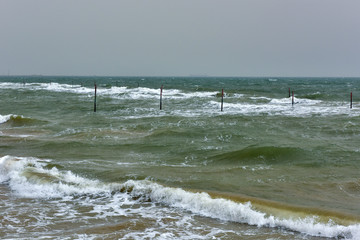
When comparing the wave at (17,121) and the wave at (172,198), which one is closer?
the wave at (172,198)

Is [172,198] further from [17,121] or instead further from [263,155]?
[17,121]

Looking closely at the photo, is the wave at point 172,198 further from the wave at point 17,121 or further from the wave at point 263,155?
the wave at point 17,121

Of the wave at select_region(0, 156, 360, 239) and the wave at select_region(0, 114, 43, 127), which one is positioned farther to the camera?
the wave at select_region(0, 114, 43, 127)

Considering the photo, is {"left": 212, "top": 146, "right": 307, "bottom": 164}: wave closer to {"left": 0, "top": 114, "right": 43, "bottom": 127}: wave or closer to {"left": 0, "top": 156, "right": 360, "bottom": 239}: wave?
{"left": 0, "top": 156, "right": 360, "bottom": 239}: wave

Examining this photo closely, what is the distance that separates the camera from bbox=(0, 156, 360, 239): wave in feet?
23.8

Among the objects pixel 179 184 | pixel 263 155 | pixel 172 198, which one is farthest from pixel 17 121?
pixel 172 198

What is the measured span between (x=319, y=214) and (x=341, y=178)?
3428 millimetres

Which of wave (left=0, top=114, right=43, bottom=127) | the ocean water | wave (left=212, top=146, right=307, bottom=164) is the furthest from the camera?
wave (left=0, top=114, right=43, bottom=127)

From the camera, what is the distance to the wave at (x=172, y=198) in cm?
727

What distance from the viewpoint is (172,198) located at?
352 inches

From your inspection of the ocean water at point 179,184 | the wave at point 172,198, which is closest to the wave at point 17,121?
the ocean water at point 179,184

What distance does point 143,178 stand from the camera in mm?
10516


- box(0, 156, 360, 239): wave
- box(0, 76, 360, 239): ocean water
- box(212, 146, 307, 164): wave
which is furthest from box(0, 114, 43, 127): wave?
box(212, 146, 307, 164): wave

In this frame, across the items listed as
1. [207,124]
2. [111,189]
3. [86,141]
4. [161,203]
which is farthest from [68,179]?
[207,124]
